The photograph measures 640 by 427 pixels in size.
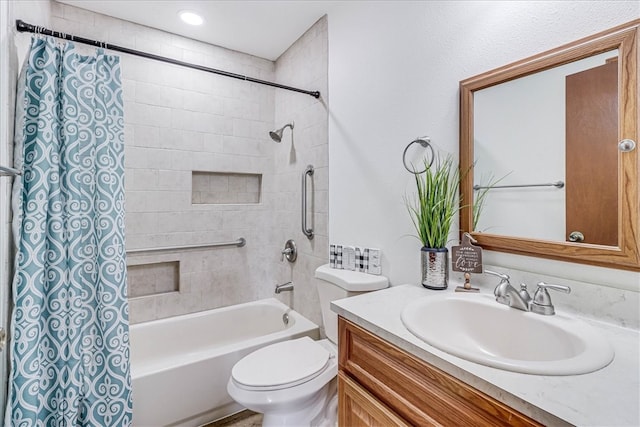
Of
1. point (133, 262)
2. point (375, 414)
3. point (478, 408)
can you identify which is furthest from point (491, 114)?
point (133, 262)

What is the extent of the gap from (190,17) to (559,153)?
2341 millimetres

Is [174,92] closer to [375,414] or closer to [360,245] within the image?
[360,245]

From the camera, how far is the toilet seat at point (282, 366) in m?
1.33

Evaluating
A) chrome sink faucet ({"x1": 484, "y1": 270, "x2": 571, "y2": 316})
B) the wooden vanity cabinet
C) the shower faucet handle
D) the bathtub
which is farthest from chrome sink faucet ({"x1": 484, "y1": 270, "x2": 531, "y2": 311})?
the shower faucet handle

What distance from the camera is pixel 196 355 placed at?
174 centimetres

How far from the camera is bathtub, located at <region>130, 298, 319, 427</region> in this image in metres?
1.59

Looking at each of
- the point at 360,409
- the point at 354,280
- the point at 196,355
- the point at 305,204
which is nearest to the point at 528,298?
the point at 360,409

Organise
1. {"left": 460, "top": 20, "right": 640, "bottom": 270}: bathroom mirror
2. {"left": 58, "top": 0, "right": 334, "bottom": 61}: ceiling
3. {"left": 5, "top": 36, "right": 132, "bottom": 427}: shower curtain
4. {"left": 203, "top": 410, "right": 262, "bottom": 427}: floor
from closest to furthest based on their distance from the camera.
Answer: {"left": 460, "top": 20, "right": 640, "bottom": 270}: bathroom mirror → {"left": 5, "top": 36, "right": 132, "bottom": 427}: shower curtain → {"left": 203, "top": 410, "right": 262, "bottom": 427}: floor → {"left": 58, "top": 0, "right": 334, "bottom": 61}: ceiling

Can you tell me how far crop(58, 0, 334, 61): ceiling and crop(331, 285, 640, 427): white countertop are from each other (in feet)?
6.99

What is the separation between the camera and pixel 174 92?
7.57ft

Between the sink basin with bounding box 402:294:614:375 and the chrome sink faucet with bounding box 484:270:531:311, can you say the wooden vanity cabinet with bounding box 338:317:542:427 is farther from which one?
the chrome sink faucet with bounding box 484:270:531:311

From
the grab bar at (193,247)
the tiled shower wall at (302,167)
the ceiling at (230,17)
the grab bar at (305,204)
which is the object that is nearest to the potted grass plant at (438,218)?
the tiled shower wall at (302,167)

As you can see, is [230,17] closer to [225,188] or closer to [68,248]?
[225,188]

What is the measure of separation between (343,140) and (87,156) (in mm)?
1329
